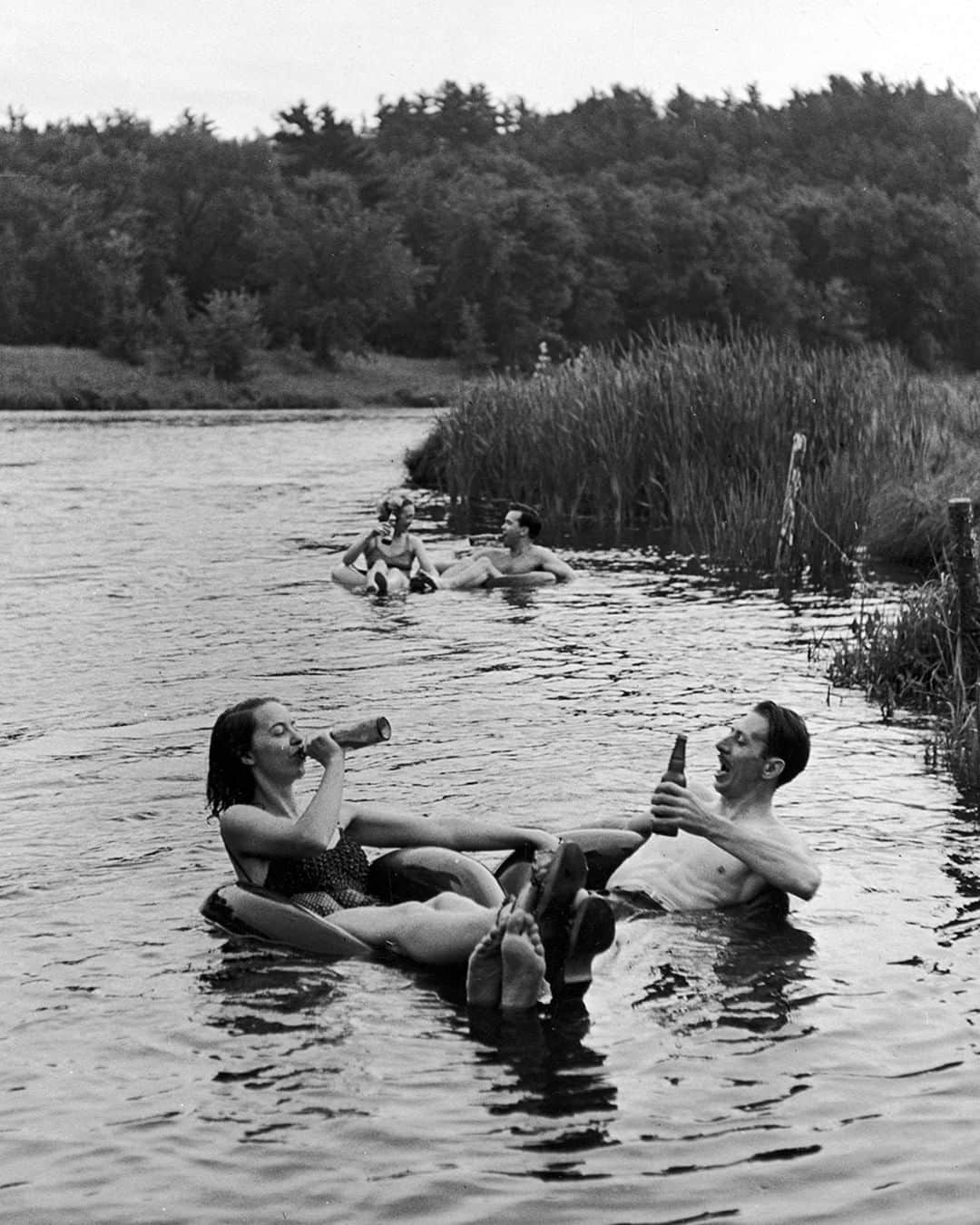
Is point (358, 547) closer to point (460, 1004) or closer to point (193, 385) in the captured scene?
point (460, 1004)

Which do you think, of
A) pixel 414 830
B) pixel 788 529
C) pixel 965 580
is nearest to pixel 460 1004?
pixel 414 830

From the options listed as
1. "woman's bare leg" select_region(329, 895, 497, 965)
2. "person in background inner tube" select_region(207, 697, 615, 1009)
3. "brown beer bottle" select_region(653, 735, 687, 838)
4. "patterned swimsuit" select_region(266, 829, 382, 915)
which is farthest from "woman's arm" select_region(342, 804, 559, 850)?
"brown beer bottle" select_region(653, 735, 687, 838)

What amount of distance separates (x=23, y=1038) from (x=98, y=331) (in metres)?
78.3

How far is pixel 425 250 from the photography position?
9931cm

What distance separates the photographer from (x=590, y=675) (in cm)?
1409

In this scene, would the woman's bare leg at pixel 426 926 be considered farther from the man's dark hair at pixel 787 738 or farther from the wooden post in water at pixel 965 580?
the wooden post in water at pixel 965 580

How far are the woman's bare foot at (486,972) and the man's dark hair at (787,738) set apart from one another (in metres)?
1.67

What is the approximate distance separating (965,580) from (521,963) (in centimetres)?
631

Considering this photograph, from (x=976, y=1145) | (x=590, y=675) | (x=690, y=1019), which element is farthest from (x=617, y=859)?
(x=590, y=675)

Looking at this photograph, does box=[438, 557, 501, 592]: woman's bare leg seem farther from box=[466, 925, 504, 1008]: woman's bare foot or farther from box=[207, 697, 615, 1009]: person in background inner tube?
box=[466, 925, 504, 1008]: woman's bare foot

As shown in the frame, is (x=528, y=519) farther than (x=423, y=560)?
Yes

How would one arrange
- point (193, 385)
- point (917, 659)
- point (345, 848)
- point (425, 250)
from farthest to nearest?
point (425, 250) < point (193, 385) < point (917, 659) < point (345, 848)

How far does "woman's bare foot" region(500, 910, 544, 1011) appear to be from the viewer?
616cm

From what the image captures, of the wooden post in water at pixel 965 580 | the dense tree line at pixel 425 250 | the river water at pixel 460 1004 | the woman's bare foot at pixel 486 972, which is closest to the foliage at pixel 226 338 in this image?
the dense tree line at pixel 425 250
